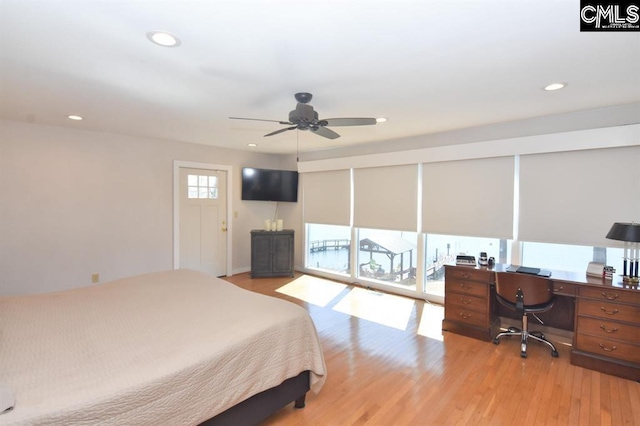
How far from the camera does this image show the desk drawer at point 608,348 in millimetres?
2541

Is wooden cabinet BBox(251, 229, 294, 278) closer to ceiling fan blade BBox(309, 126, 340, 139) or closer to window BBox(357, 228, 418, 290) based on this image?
window BBox(357, 228, 418, 290)

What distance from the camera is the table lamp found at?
257 centimetres

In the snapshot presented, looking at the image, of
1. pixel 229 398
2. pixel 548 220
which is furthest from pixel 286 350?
pixel 548 220

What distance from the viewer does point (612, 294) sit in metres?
2.63

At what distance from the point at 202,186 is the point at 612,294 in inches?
218

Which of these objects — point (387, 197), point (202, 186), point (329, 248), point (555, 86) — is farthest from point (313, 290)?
point (555, 86)

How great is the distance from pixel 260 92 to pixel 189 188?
124 inches

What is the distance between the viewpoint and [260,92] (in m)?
2.70

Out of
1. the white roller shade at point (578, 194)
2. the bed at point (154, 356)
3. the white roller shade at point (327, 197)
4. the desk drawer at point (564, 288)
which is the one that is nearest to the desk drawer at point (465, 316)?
the desk drawer at point (564, 288)

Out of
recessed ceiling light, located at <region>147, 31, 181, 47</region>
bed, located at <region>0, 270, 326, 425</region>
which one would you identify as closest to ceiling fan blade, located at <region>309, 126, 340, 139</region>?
recessed ceiling light, located at <region>147, 31, 181, 47</region>

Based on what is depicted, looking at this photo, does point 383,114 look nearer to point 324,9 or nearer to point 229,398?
point 324,9

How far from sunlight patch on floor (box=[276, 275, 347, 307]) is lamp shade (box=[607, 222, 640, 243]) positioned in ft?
10.6

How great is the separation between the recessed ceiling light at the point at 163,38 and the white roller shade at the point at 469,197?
3.55m

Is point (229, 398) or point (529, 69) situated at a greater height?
point (529, 69)
